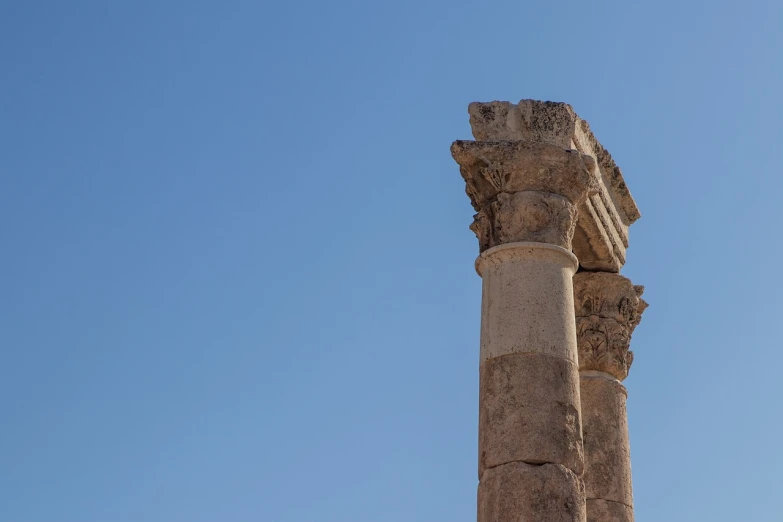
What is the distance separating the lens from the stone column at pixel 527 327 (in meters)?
13.7

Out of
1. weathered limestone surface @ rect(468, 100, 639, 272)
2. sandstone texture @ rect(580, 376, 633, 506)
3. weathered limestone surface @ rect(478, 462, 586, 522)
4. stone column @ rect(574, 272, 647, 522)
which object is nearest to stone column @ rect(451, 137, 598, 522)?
weathered limestone surface @ rect(478, 462, 586, 522)

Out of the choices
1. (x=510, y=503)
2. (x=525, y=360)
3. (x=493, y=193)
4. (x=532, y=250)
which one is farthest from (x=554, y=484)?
(x=493, y=193)

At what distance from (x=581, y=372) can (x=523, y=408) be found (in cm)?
507

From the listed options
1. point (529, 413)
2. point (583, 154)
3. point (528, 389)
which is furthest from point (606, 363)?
point (529, 413)

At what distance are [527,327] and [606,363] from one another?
181 inches

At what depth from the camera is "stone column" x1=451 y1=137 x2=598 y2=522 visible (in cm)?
1371

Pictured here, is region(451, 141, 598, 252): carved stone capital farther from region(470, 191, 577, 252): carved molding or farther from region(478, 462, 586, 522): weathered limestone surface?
region(478, 462, 586, 522): weathered limestone surface

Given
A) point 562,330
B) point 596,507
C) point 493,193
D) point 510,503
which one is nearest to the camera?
point 510,503

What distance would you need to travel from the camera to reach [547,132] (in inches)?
634

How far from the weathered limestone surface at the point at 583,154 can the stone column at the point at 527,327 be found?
0.45 meters

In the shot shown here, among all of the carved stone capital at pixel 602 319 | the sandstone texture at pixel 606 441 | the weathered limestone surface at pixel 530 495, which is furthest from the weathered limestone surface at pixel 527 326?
the sandstone texture at pixel 606 441

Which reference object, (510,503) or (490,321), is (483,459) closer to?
(510,503)

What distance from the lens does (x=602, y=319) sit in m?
19.0

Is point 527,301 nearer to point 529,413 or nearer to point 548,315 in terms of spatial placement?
point 548,315
